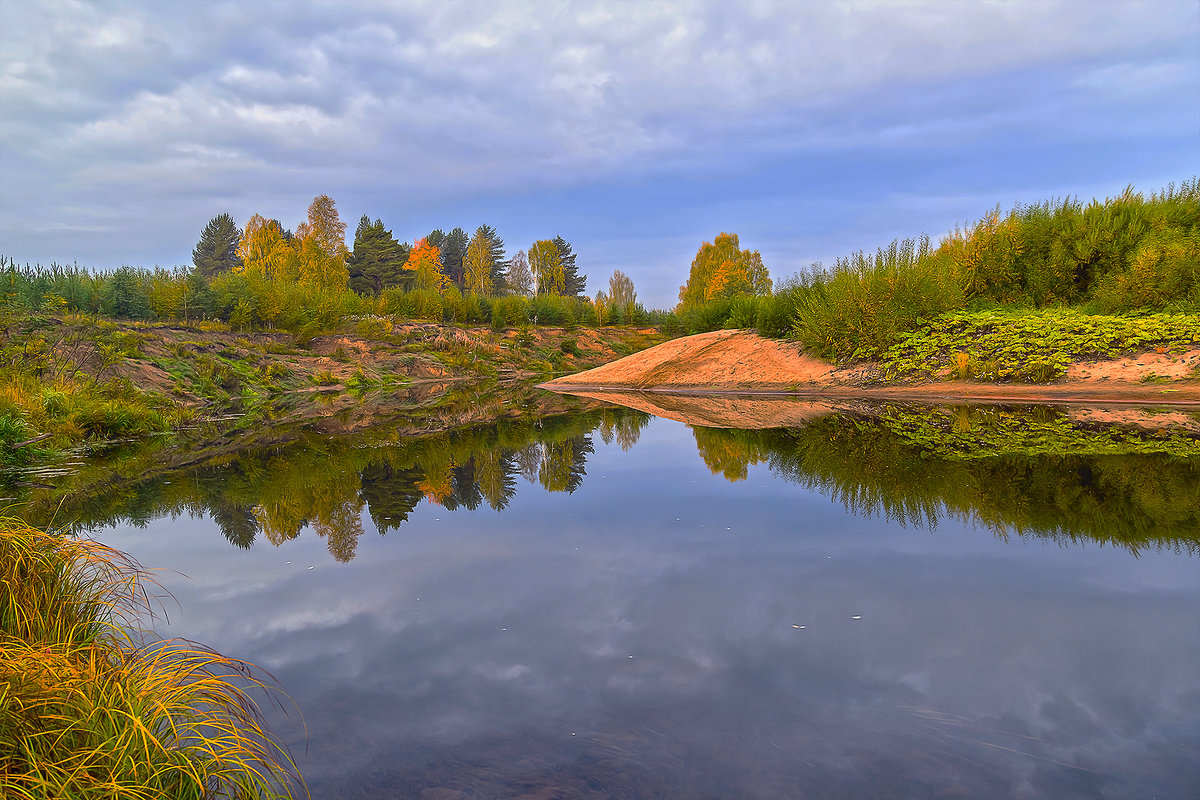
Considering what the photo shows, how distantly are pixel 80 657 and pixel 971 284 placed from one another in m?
Answer: 19.3

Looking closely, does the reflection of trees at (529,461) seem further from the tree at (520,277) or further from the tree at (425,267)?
the tree at (520,277)

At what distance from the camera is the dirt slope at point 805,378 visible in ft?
37.8

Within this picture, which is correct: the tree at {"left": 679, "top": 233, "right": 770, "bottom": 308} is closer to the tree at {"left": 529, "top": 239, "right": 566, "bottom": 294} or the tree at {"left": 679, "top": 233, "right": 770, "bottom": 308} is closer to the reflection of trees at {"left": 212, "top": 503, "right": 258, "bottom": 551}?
the tree at {"left": 529, "top": 239, "right": 566, "bottom": 294}

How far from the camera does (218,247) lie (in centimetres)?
6725

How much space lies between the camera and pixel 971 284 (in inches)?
669

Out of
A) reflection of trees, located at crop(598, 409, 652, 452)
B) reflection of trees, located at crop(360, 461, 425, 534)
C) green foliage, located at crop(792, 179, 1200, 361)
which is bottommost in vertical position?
reflection of trees, located at crop(360, 461, 425, 534)

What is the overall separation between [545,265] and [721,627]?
58568 millimetres

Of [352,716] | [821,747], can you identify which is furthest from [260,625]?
[821,747]

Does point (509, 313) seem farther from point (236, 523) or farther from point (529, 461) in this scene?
point (236, 523)

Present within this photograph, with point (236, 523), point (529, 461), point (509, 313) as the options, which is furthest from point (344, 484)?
point (509, 313)

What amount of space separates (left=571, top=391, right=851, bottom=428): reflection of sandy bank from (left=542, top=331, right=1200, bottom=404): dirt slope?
125cm

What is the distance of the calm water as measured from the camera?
2084 millimetres

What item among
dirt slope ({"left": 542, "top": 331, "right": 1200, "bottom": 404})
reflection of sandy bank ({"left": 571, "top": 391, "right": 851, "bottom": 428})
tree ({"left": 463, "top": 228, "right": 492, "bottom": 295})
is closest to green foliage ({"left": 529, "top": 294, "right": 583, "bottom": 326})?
tree ({"left": 463, "top": 228, "right": 492, "bottom": 295})

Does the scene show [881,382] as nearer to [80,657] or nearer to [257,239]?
[80,657]
